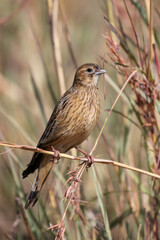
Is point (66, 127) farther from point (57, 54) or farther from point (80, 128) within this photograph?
point (57, 54)

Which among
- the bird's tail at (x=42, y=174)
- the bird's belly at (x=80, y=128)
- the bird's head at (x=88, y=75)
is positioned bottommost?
the bird's tail at (x=42, y=174)

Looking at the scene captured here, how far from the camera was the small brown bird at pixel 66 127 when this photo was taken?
3248 millimetres

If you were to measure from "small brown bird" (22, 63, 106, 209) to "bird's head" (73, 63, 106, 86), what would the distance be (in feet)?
0.37

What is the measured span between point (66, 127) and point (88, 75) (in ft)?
2.30

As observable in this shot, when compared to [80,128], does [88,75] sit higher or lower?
higher

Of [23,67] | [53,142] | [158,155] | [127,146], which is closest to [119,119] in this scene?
[127,146]

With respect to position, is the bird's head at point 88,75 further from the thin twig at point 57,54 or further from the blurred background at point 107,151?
the thin twig at point 57,54

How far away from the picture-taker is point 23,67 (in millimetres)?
6297

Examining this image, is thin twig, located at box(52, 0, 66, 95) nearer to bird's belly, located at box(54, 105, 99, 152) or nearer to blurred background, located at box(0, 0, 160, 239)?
blurred background, located at box(0, 0, 160, 239)

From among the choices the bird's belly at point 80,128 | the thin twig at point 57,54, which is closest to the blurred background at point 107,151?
the thin twig at point 57,54

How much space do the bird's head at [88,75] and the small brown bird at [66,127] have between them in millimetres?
112

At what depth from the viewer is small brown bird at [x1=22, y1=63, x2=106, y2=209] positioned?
3248mm

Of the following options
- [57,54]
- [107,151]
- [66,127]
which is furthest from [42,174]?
[57,54]

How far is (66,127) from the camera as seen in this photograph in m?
3.32
